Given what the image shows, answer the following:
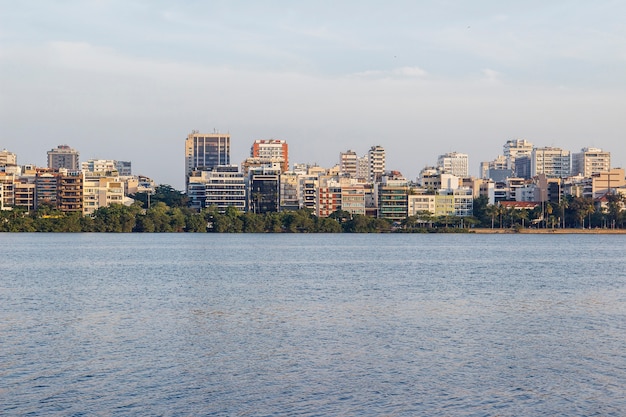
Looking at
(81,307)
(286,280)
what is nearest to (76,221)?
(286,280)

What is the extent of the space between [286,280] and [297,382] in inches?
976

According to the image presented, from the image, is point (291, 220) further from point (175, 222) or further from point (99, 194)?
point (99, 194)

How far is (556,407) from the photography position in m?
18.4

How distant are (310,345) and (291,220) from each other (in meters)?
99.1

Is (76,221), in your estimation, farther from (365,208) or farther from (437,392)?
(437,392)

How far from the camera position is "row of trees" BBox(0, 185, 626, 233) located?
118 m

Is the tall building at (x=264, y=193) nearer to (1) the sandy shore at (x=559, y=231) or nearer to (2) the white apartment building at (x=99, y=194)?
(2) the white apartment building at (x=99, y=194)

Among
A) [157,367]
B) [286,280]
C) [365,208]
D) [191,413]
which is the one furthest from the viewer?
[365,208]

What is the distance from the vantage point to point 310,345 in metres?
24.4

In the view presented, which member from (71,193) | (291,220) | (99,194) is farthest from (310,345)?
(99,194)

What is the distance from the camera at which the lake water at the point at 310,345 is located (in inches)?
733

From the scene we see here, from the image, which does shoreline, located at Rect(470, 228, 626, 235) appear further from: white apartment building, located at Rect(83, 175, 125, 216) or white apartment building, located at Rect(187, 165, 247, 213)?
white apartment building, located at Rect(83, 175, 125, 216)

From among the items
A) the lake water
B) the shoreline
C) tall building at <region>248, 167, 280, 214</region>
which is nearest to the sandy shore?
the shoreline

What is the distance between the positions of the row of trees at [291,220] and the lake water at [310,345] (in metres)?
71.6
